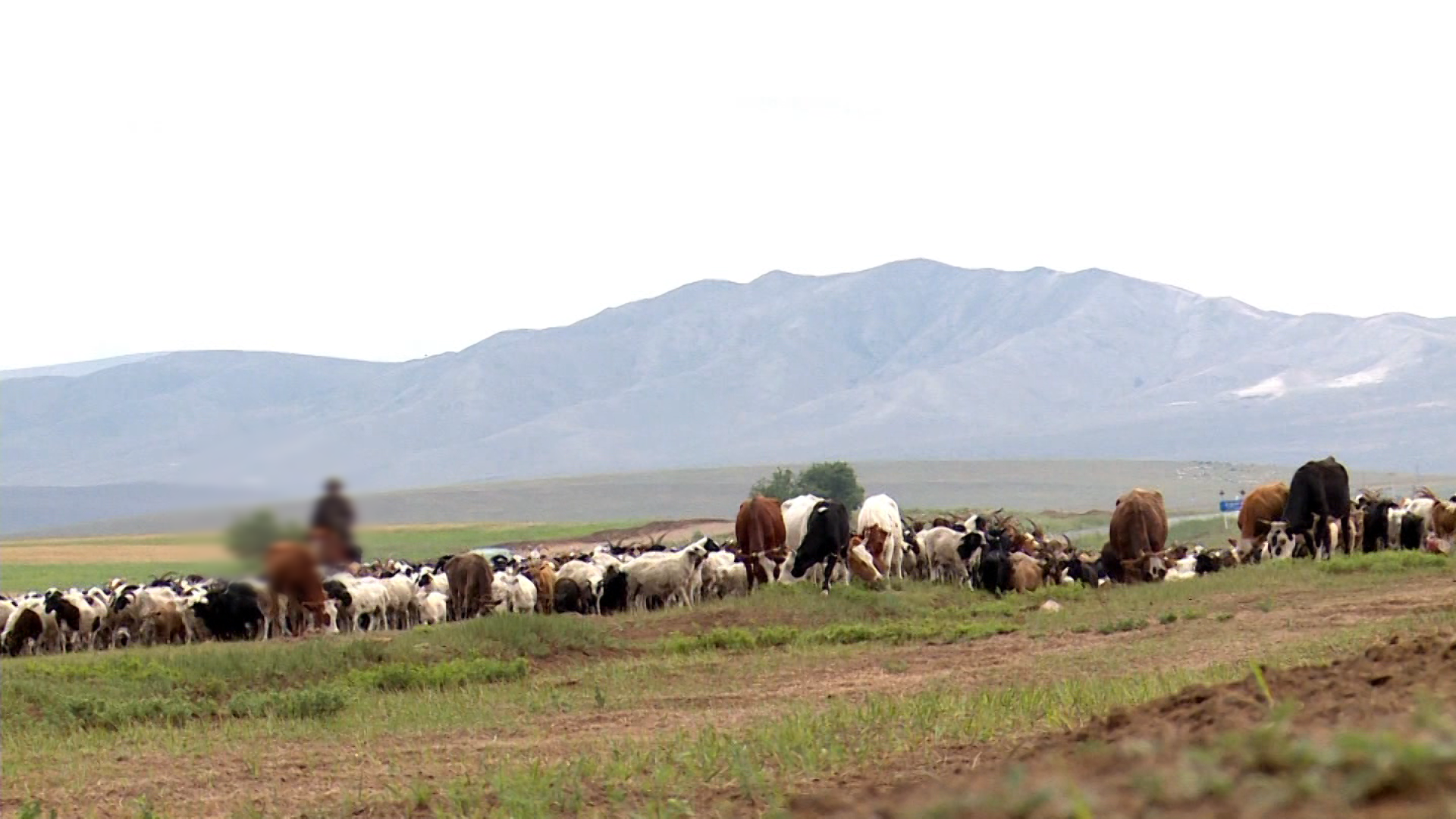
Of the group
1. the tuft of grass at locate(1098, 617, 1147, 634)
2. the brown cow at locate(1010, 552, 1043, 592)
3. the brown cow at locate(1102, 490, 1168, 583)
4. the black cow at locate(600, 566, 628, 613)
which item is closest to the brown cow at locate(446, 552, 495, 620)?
the black cow at locate(600, 566, 628, 613)

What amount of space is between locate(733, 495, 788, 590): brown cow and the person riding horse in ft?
74.4

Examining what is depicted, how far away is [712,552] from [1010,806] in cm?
2467

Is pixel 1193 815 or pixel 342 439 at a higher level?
pixel 342 439

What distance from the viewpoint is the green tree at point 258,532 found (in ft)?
20.5

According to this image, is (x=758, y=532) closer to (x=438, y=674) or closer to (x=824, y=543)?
(x=824, y=543)

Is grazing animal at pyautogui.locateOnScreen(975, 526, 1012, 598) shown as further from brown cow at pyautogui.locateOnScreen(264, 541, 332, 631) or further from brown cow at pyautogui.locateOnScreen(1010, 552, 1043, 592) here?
brown cow at pyautogui.locateOnScreen(264, 541, 332, 631)

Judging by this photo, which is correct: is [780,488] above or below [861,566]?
above

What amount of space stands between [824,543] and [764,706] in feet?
43.2

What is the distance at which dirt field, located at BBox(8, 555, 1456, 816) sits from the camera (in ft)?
20.2

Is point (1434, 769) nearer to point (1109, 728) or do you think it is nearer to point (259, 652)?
point (1109, 728)

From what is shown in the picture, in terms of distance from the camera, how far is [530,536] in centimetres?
8250

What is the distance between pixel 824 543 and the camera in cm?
2705

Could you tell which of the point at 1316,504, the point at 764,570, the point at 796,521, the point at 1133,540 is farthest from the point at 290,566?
the point at 1316,504

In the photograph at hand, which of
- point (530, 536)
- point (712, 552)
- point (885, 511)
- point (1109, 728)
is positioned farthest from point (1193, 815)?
point (530, 536)
